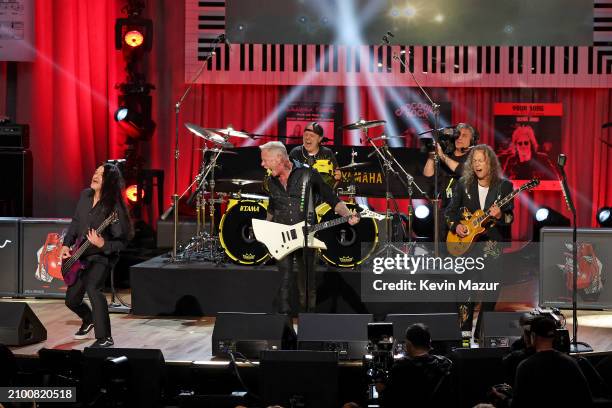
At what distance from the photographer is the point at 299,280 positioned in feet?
28.3

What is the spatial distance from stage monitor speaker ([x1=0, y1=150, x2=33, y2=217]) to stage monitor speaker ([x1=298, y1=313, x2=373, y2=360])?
17.4ft

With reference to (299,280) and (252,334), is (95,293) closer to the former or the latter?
(252,334)

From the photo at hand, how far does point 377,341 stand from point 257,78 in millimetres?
6891

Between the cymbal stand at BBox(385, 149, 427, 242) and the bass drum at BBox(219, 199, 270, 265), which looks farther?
the cymbal stand at BBox(385, 149, 427, 242)

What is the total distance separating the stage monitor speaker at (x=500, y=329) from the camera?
786 centimetres

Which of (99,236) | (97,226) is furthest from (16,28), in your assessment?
(99,236)

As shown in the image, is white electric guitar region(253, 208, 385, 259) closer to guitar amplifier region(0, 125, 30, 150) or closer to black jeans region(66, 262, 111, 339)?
black jeans region(66, 262, 111, 339)

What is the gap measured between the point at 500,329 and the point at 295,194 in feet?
7.11

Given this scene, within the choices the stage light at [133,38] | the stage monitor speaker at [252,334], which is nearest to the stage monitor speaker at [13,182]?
the stage light at [133,38]

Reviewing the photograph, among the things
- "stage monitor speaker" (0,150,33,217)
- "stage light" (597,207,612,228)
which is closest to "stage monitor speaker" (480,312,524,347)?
"stage light" (597,207,612,228)

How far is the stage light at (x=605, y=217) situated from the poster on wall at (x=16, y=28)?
25.4 ft

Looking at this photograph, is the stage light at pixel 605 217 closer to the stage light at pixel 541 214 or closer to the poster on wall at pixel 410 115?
the stage light at pixel 541 214

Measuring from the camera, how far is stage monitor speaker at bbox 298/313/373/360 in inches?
301

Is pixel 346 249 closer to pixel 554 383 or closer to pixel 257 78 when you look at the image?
pixel 257 78
